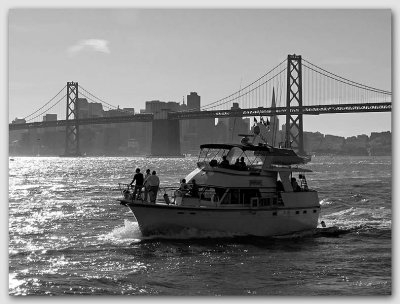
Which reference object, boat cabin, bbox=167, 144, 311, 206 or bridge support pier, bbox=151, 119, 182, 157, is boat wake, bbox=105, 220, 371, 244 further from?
bridge support pier, bbox=151, 119, 182, 157

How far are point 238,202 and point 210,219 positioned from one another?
1.21 metres

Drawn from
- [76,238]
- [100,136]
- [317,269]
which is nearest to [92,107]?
[100,136]

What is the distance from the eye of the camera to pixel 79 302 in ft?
46.0

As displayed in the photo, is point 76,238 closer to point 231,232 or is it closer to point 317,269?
point 231,232

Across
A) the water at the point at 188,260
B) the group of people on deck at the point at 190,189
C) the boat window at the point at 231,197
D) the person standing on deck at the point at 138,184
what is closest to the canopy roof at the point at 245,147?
the group of people on deck at the point at 190,189

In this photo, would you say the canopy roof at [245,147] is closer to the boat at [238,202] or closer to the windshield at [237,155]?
the boat at [238,202]

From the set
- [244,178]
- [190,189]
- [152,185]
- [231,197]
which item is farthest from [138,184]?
[244,178]

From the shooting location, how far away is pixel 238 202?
21.8 m

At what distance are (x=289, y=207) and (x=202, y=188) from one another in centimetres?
302

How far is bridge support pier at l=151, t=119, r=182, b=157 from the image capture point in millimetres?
81125

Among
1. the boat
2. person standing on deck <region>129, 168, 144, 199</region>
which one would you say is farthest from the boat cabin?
person standing on deck <region>129, 168, 144, 199</region>

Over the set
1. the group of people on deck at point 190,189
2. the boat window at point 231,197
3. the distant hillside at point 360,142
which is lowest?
the boat window at point 231,197

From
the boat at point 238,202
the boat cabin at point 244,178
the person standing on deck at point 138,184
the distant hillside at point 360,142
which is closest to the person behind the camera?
the boat at point 238,202

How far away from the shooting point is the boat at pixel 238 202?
69.5 ft
